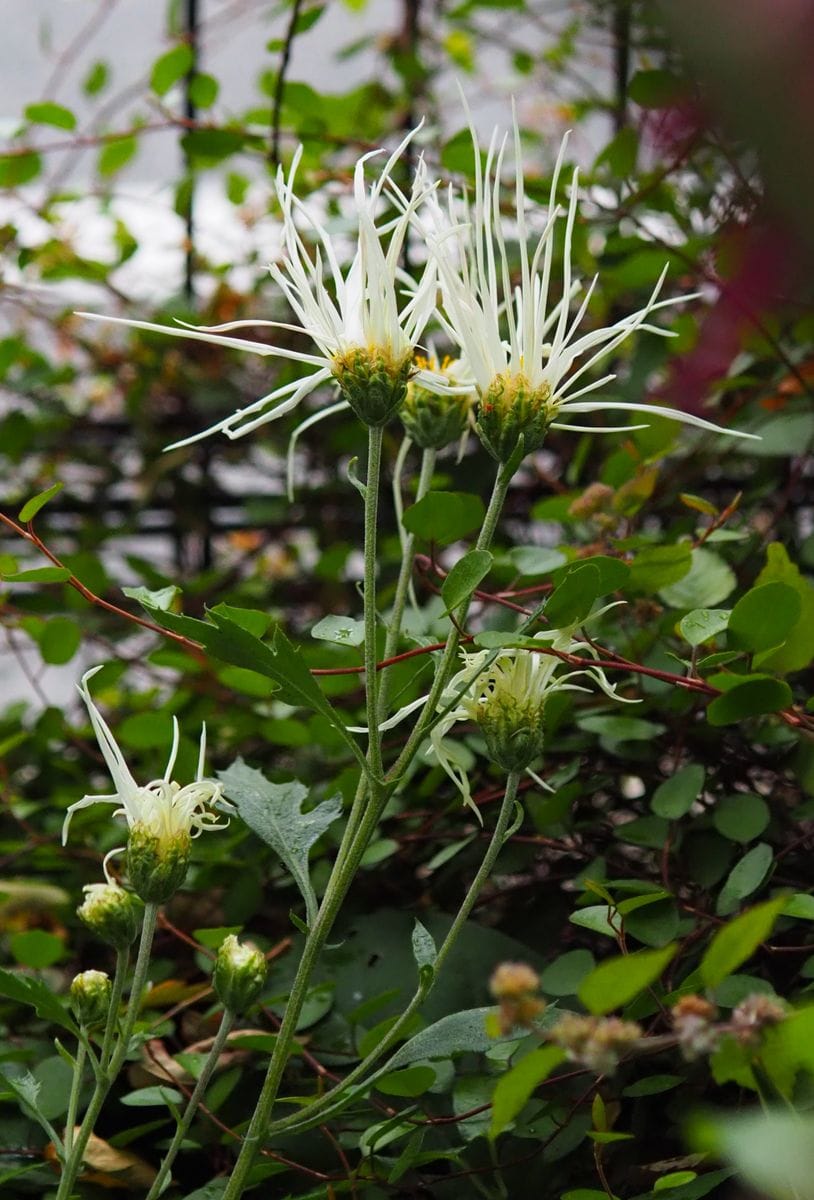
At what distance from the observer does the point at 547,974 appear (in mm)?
455

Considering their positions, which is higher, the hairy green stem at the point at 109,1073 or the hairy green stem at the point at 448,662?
the hairy green stem at the point at 448,662

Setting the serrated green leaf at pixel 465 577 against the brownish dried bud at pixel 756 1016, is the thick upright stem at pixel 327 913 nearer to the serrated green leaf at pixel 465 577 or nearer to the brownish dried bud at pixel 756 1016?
the serrated green leaf at pixel 465 577

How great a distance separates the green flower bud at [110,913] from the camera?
0.41 meters

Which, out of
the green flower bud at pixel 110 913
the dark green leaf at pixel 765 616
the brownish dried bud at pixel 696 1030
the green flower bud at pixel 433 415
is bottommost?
the green flower bud at pixel 110 913

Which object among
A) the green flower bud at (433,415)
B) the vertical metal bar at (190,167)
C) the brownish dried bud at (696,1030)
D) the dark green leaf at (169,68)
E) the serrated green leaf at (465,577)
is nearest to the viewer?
the brownish dried bud at (696,1030)

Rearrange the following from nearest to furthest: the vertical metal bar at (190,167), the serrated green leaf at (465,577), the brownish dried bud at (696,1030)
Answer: the brownish dried bud at (696,1030) < the serrated green leaf at (465,577) < the vertical metal bar at (190,167)

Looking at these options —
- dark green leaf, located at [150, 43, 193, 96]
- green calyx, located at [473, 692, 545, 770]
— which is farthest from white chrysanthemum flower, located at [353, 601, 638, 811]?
dark green leaf, located at [150, 43, 193, 96]

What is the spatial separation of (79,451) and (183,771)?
779mm

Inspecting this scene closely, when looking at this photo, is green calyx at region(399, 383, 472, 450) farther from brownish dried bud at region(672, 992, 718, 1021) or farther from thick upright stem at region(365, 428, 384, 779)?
brownish dried bud at region(672, 992, 718, 1021)

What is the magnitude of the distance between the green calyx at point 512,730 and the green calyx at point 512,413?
79 mm

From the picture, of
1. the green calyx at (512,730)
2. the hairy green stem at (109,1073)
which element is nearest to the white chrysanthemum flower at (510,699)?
the green calyx at (512,730)

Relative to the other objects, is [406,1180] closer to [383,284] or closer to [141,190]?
[383,284]

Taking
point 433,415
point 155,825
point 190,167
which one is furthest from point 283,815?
point 190,167

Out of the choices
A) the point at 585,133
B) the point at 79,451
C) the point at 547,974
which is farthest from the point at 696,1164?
the point at 585,133
